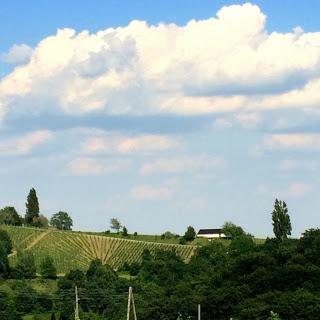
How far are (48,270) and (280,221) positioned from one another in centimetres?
4409

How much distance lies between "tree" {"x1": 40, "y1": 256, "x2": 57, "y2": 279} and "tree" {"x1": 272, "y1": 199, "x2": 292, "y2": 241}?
138 ft

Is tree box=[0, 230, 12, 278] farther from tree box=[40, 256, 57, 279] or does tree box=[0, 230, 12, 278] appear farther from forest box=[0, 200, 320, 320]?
tree box=[40, 256, 57, 279]

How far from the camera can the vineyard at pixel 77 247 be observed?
547ft

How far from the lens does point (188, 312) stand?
89250 mm

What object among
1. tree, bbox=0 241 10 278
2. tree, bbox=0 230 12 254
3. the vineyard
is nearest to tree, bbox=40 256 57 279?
tree, bbox=0 241 10 278

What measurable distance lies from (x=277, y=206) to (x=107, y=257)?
4860 centimetres

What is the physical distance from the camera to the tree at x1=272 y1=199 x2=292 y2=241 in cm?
13912

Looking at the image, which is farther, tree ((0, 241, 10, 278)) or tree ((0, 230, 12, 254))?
tree ((0, 230, 12, 254))

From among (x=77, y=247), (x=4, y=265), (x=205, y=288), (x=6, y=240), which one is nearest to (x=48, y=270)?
(x=4, y=265)

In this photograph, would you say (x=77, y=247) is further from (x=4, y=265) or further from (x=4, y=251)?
(x=4, y=265)

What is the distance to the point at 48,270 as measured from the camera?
490 feet

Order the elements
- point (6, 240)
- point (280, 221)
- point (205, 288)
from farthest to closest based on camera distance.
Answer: point (6, 240)
point (280, 221)
point (205, 288)

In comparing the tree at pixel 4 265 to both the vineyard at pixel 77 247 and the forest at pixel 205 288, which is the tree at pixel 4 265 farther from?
the vineyard at pixel 77 247

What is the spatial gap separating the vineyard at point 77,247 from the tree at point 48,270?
8085mm
